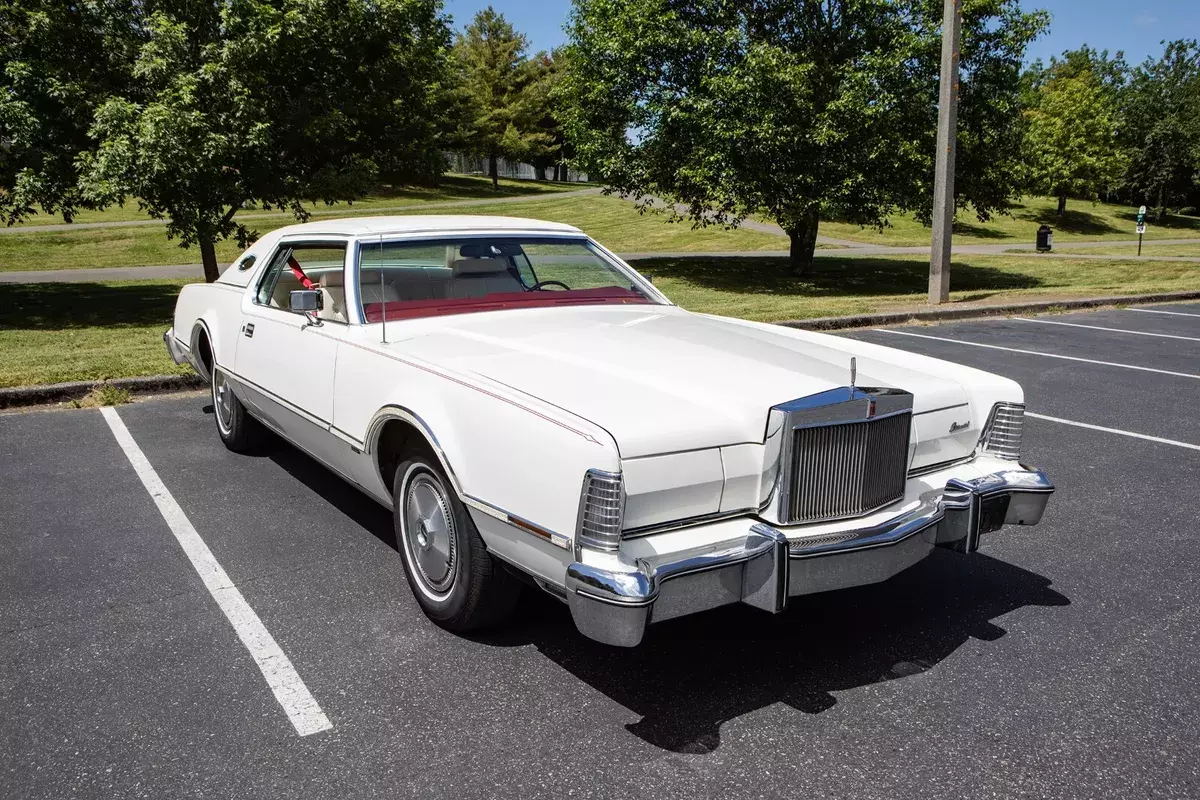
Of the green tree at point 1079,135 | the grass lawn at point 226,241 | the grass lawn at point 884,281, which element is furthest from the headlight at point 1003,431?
the green tree at point 1079,135

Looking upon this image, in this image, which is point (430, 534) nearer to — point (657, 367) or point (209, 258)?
point (657, 367)

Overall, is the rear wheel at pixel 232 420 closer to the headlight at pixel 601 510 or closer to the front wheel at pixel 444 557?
the front wheel at pixel 444 557

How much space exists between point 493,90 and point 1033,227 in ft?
107

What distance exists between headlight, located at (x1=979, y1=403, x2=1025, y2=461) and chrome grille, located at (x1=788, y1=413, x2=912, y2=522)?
26.3 inches

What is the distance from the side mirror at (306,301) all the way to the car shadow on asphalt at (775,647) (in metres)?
1.73

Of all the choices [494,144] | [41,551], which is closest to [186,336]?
[41,551]

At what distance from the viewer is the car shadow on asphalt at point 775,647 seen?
3062 millimetres

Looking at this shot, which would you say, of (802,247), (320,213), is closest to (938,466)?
(802,247)

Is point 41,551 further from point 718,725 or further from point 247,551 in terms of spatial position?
point 718,725

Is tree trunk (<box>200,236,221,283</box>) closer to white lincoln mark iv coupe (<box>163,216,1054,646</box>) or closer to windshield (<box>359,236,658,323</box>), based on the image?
windshield (<box>359,236,658,323</box>)

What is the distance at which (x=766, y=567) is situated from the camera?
2.85m

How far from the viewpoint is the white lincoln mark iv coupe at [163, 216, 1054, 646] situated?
9.14 feet

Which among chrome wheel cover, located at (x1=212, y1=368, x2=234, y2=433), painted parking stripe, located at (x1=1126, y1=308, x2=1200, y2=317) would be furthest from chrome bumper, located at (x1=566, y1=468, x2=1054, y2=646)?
painted parking stripe, located at (x1=1126, y1=308, x2=1200, y2=317)

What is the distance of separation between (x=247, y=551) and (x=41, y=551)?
968mm
